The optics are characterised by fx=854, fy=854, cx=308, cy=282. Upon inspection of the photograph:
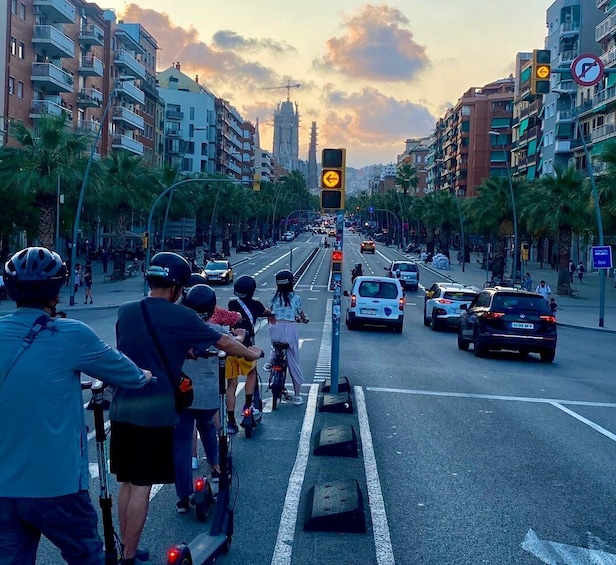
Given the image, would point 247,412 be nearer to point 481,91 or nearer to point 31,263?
point 31,263

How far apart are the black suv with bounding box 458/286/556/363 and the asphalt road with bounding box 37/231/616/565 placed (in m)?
3.35

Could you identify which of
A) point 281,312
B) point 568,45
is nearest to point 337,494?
point 281,312

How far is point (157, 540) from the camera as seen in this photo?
5.81 m

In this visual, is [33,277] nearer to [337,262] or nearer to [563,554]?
[563,554]

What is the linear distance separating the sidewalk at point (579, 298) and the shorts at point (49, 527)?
3138cm

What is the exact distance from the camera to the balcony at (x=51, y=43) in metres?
58.7

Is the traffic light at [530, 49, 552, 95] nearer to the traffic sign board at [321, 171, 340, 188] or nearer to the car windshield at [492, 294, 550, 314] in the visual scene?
the car windshield at [492, 294, 550, 314]

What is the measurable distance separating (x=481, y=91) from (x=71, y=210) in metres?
92.5

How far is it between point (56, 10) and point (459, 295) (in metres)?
44.3

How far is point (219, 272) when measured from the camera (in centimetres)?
5297

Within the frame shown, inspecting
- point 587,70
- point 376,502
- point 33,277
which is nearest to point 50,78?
point 587,70

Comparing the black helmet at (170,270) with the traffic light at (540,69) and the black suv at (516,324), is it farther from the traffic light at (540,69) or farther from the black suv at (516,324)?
the black suv at (516,324)

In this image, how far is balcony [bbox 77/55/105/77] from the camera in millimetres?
68875

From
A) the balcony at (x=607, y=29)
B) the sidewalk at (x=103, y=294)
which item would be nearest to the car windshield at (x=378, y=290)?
the sidewalk at (x=103, y=294)
